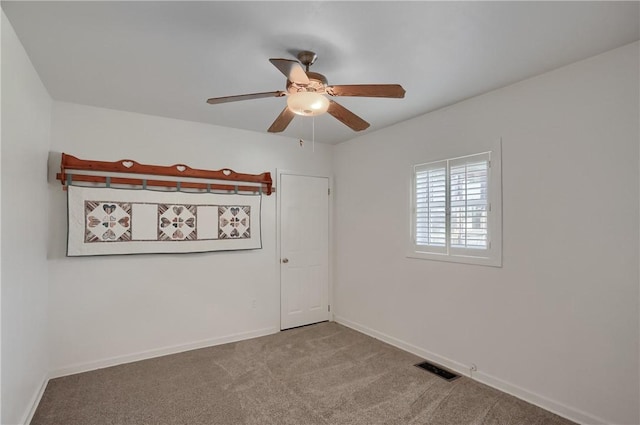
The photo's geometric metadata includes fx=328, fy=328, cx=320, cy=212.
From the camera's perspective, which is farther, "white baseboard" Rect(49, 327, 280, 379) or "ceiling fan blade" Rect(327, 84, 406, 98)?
"white baseboard" Rect(49, 327, 280, 379)

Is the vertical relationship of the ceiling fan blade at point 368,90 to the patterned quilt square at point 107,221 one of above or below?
above

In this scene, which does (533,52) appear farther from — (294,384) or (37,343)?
(37,343)

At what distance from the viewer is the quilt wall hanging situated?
2994 mm

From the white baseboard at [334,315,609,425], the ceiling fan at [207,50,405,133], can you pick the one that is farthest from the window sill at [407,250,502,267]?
the ceiling fan at [207,50,405,133]

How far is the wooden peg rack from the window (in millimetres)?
1832

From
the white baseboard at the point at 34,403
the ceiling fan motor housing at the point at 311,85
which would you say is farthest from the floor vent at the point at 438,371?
the white baseboard at the point at 34,403

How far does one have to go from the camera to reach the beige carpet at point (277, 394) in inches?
90.7

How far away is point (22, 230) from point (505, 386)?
3.69 meters

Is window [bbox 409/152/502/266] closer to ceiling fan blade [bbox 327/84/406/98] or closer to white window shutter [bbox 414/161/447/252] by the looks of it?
white window shutter [bbox 414/161/447/252]

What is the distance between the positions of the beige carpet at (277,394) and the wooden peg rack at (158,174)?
1766mm

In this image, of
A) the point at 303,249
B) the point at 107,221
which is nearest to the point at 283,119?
the point at 107,221

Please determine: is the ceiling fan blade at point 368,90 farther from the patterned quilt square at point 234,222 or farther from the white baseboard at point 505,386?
the white baseboard at point 505,386

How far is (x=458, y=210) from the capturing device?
3.02 metres

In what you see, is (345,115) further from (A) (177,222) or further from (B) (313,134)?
(A) (177,222)
